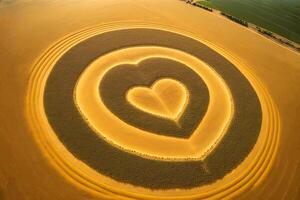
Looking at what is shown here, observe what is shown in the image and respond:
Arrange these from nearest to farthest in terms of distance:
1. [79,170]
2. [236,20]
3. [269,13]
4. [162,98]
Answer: [79,170]
[162,98]
[236,20]
[269,13]

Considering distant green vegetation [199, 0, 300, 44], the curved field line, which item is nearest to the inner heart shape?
the curved field line

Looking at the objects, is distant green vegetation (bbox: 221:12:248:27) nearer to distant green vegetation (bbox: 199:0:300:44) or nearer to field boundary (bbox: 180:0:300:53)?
field boundary (bbox: 180:0:300:53)

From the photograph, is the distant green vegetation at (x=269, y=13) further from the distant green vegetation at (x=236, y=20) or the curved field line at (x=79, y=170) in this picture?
the curved field line at (x=79, y=170)

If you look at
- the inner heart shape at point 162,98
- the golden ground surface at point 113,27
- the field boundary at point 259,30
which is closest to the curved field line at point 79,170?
the golden ground surface at point 113,27

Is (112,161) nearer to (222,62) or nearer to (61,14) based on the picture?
(222,62)

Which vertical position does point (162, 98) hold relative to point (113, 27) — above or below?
below

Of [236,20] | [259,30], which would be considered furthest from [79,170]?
[236,20]

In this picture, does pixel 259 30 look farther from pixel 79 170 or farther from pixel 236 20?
pixel 79 170
